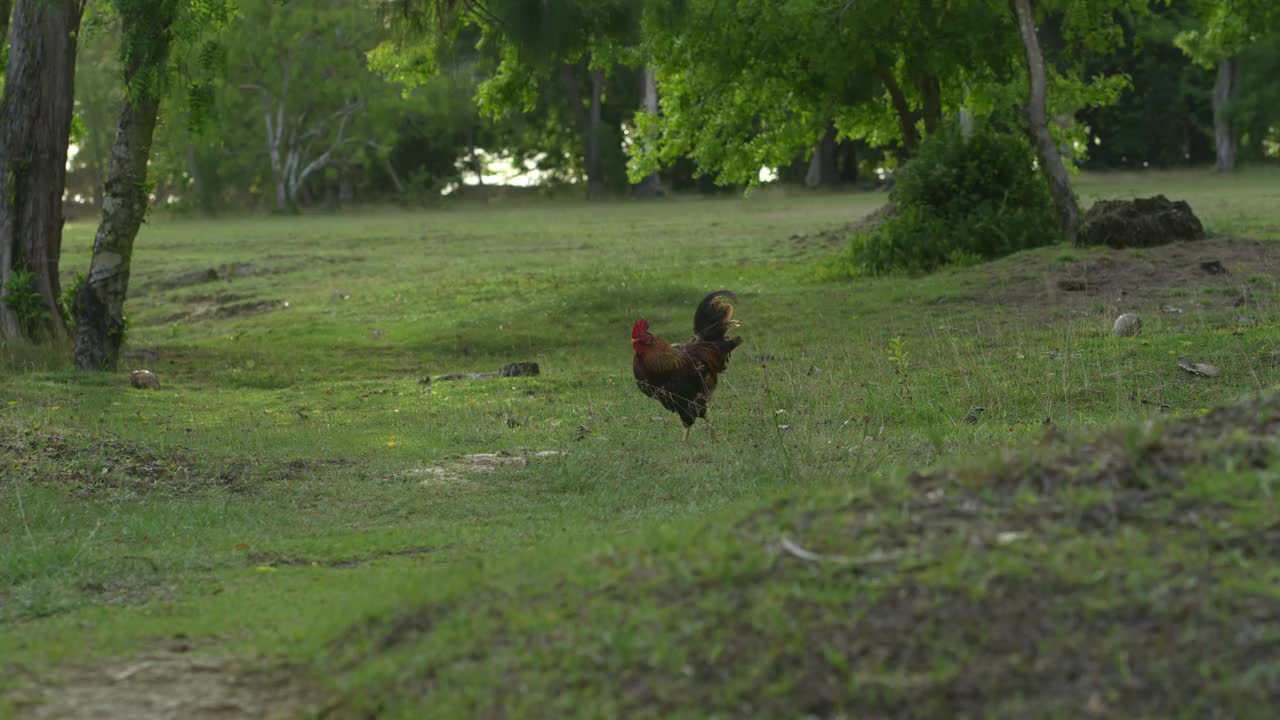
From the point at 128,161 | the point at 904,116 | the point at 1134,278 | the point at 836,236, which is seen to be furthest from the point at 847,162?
the point at 128,161

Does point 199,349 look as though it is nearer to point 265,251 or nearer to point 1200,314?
point 1200,314

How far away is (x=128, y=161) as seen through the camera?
16.7m

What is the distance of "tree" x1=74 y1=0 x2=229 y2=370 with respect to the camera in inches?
618

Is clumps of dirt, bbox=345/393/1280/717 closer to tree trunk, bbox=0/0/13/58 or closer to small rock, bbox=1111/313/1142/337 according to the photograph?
small rock, bbox=1111/313/1142/337

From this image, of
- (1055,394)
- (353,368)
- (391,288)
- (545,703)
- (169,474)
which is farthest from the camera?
(391,288)

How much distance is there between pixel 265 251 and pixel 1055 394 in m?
30.5

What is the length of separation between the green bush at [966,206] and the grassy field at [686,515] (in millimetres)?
1646

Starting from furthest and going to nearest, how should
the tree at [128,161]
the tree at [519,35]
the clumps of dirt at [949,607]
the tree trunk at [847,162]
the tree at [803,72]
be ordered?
the tree trunk at [847,162] < the tree at [803,72] < the tree at [519,35] < the tree at [128,161] < the clumps of dirt at [949,607]

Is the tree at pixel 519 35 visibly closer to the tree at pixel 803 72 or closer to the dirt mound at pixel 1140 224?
the tree at pixel 803 72

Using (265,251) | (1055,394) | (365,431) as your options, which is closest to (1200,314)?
(1055,394)

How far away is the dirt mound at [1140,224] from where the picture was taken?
2047 centimetres

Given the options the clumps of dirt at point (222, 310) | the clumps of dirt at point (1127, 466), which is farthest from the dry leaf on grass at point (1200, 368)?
the clumps of dirt at point (222, 310)

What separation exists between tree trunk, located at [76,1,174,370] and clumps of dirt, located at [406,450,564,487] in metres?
6.82

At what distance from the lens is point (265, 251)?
3947 cm
